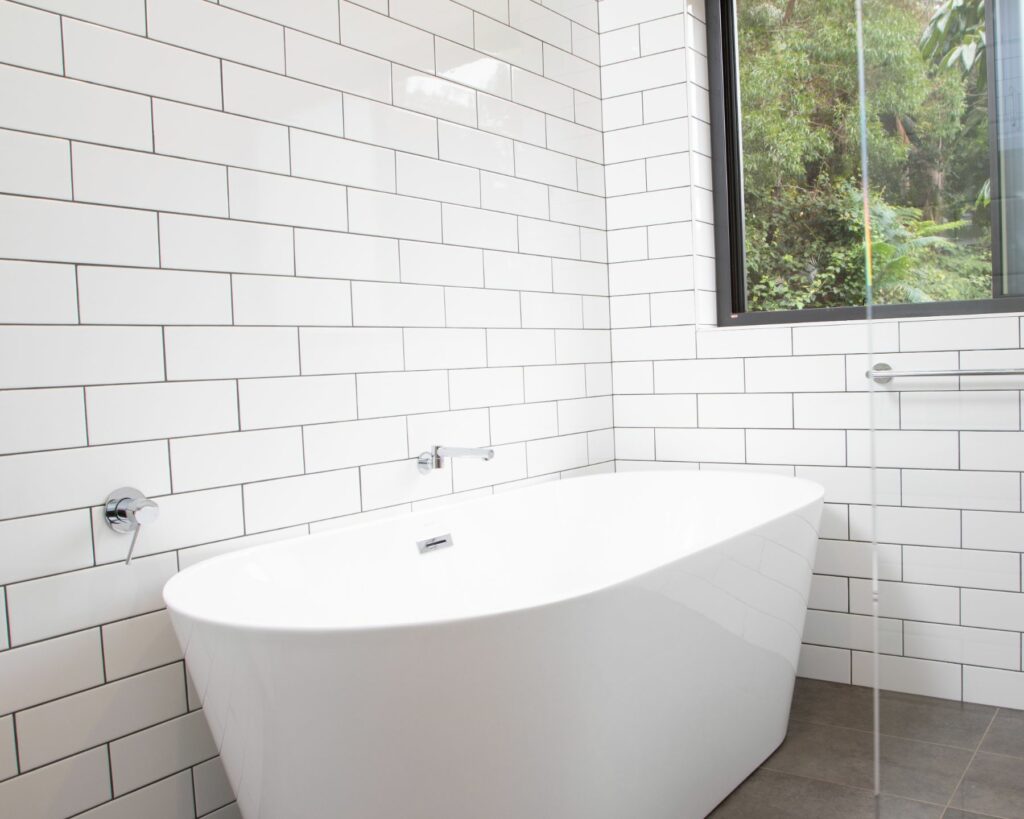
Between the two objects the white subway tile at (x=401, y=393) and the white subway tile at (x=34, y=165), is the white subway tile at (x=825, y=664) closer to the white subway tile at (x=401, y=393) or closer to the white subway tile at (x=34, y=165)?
the white subway tile at (x=401, y=393)

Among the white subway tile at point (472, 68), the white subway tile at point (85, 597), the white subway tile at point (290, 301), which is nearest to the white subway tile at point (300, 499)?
the white subway tile at point (85, 597)

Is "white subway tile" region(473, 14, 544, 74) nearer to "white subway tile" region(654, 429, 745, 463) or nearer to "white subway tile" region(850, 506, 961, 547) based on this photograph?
"white subway tile" region(654, 429, 745, 463)

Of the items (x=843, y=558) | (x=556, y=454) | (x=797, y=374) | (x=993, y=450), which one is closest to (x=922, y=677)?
(x=843, y=558)

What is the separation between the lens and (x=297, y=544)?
2.14 meters

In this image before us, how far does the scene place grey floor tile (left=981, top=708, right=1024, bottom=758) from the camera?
2.09m

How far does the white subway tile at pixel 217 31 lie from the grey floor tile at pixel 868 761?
7.55 feet

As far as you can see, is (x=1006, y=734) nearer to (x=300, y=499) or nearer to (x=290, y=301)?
(x=300, y=499)

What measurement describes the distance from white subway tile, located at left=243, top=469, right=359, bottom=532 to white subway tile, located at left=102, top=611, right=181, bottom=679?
0.31 m

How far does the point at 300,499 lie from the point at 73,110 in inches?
40.5

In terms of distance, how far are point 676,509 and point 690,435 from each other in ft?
1.40

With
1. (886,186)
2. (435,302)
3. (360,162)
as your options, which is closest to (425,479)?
(435,302)

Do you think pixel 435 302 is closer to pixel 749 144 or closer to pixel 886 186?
pixel 886 186

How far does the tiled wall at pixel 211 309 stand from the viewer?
5.81 feet

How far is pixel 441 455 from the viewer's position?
261 centimetres
